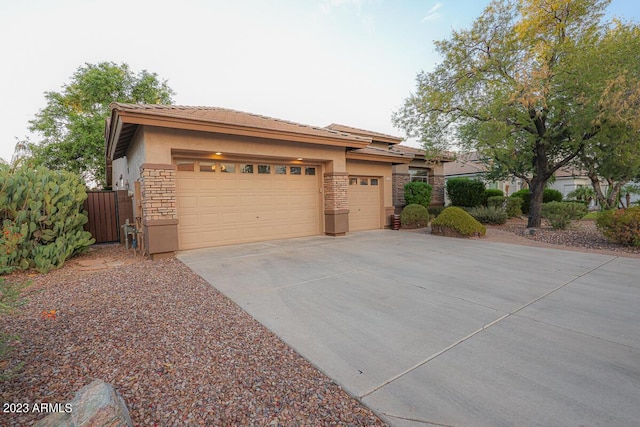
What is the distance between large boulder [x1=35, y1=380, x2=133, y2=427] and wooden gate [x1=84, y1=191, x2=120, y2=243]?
34.3 ft

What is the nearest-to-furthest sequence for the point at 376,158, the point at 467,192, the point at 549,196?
the point at 376,158
the point at 467,192
the point at 549,196

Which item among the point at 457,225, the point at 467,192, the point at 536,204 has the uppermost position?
the point at 467,192

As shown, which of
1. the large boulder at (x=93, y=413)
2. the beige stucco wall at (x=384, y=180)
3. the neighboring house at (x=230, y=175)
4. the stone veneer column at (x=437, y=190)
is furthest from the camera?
the stone veneer column at (x=437, y=190)

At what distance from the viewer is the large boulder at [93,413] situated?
1688mm

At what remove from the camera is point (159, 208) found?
23.2 feet

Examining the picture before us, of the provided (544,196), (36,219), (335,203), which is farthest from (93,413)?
(544,196)

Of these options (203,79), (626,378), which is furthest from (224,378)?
(203,79)

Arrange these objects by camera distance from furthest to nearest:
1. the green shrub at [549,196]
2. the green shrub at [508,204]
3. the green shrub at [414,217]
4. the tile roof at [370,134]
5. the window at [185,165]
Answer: the green shrub at [549,196]
the tile roof at [370,134]
the green shrub at [508,204]
the green shrub at [414,217]
the window at [185,165]

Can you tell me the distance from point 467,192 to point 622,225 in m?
9.01

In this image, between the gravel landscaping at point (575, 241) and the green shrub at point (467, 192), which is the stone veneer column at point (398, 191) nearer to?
the green shrub at point (467, 192)

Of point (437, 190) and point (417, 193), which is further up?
point (437, 190)

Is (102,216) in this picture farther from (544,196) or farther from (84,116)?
(544,196)

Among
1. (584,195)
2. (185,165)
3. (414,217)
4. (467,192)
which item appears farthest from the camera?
(584,195)

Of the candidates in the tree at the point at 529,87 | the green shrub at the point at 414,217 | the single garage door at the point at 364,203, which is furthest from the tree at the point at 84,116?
the tree at the point at 529,87
